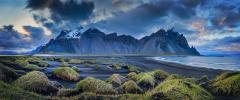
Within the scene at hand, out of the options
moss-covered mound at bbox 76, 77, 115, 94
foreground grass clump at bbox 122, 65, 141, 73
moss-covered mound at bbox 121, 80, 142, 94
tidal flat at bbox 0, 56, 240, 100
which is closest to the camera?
tidal flat at bbox 0, 56, 240, 100

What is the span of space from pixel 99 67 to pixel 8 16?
2.74 metres

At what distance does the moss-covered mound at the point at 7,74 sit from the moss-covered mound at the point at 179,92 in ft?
11.1

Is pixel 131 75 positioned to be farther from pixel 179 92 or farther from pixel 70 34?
pixel 70 34

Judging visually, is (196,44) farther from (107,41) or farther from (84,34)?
(84,34)

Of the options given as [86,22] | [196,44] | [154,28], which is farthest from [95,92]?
[196,44]

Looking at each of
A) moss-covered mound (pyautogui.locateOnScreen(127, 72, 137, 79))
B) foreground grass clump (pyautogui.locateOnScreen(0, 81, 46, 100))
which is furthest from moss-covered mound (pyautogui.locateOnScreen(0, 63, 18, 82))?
moss-covered mound (pyautogui.locateOnScreen(127, 72, 137, 79))

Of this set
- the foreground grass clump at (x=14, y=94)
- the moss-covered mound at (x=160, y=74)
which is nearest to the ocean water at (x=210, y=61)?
the moss-covered mound at (x=160, y=74)

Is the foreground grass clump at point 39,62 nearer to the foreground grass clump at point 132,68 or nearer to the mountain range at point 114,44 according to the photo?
the mountain range at point 114,44

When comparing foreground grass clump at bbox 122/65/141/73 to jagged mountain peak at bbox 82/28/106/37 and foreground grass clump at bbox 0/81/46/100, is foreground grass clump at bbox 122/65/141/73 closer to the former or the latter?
jagged mountain peak at bbox 82/28/106/37

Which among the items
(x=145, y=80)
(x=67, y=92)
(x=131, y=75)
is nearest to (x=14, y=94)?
(x=67, y=92)

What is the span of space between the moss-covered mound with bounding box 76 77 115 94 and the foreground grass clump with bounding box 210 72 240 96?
2.60m

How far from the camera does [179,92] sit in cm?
635

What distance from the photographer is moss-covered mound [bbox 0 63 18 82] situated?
254 inches

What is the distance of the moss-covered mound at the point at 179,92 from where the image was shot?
6.29m
